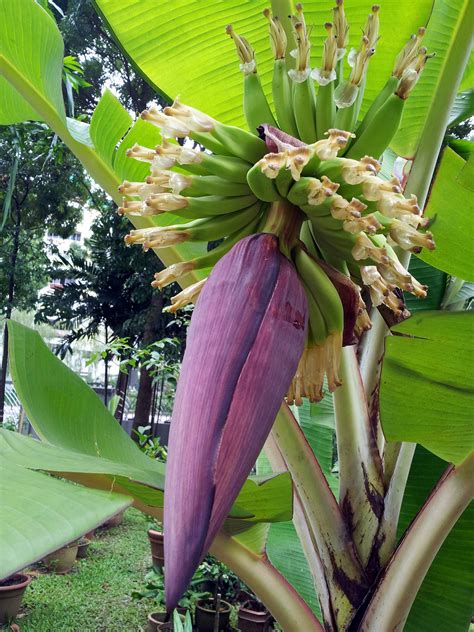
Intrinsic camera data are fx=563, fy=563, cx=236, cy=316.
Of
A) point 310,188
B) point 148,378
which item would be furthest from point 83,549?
point 310,188

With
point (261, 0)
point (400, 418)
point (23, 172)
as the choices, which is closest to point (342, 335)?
point (400, 418)

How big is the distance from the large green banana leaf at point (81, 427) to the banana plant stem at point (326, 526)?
5cm

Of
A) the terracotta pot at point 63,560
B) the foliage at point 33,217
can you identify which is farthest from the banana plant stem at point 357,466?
the foliage at point 33,217

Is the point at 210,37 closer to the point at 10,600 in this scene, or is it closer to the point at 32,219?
the point at 10,600

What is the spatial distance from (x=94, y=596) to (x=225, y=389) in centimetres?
312

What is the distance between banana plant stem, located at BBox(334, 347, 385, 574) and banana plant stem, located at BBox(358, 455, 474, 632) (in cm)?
3

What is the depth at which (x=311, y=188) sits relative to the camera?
0.33 m

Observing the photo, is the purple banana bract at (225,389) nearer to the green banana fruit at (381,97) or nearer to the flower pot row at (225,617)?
the green banana fruit at (381,97)

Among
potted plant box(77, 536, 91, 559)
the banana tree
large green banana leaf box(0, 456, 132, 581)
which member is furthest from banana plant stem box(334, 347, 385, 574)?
potted plant box(77, 536, 91, 559)

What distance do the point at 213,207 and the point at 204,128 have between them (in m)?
0.05

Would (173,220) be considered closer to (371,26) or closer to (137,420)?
(371,26)

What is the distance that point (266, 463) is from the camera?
2.41 ft

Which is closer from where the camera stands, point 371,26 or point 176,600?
point 176,600

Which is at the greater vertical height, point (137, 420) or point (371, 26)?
point (371, 26)
